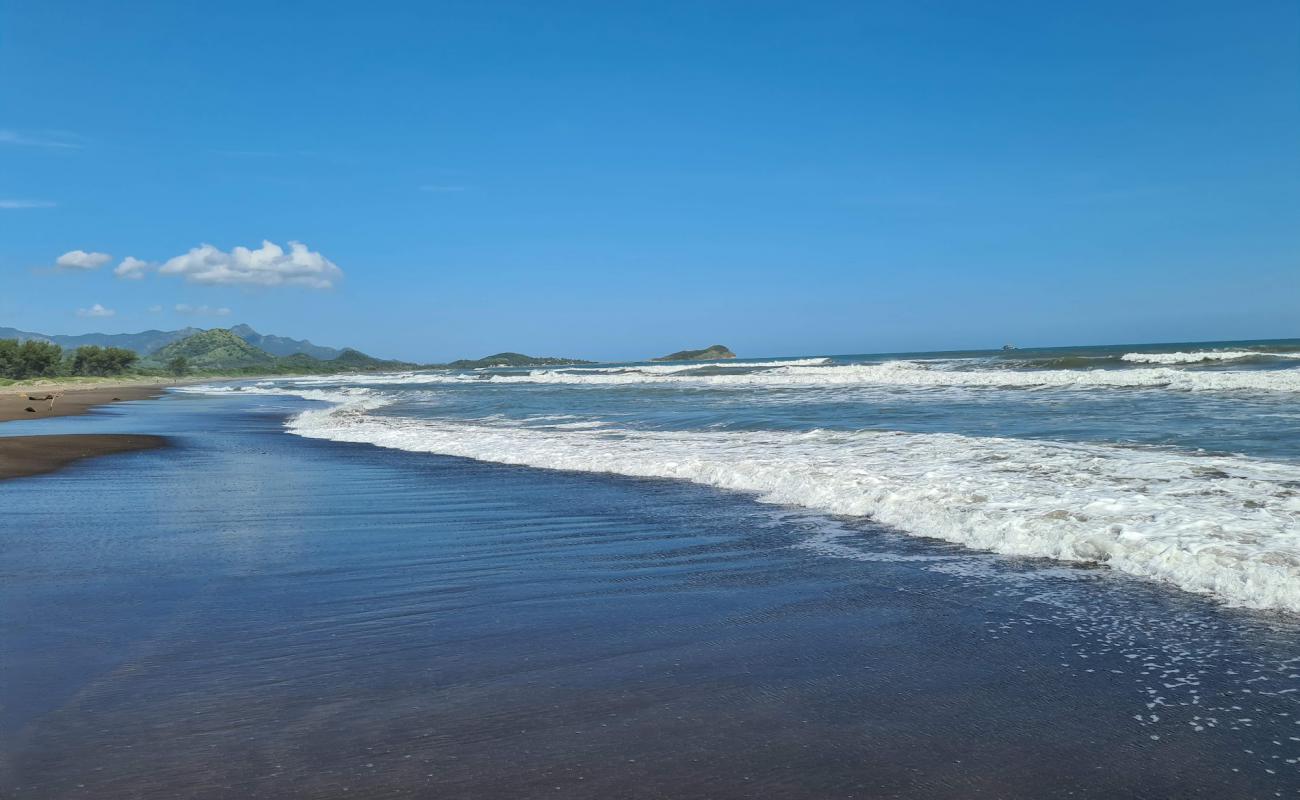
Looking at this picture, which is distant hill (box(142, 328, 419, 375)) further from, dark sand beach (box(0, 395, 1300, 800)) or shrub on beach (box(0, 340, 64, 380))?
dark sand beach (box(0, 395, 1300, 800))

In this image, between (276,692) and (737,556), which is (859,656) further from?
(276,692)

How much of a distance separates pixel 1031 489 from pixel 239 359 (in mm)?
156509

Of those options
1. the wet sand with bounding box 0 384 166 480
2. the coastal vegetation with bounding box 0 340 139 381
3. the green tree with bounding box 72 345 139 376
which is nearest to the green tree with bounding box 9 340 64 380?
the coastal vegetation with bounding box 0 340 139 381

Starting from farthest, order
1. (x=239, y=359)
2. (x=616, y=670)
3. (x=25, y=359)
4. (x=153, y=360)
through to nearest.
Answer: (x=153, y=360) → (x=239, y=359) → (x=25, y=359) → (x=616, y=670)

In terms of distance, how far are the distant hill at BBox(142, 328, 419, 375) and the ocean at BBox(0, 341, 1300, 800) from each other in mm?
114708

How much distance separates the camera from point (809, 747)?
3.23m

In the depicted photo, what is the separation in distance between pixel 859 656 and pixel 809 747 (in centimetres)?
112

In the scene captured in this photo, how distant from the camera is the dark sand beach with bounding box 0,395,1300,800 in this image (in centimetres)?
305

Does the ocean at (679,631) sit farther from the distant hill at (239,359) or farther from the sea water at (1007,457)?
the distant hill at (239,359)

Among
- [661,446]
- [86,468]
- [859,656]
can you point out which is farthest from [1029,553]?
[86,468]

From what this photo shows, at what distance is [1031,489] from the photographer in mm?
8023

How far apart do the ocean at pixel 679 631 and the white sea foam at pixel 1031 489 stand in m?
0.04

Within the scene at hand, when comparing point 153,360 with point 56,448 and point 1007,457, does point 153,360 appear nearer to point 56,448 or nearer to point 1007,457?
point 56,448

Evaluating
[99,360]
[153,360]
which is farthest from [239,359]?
[99,360]
